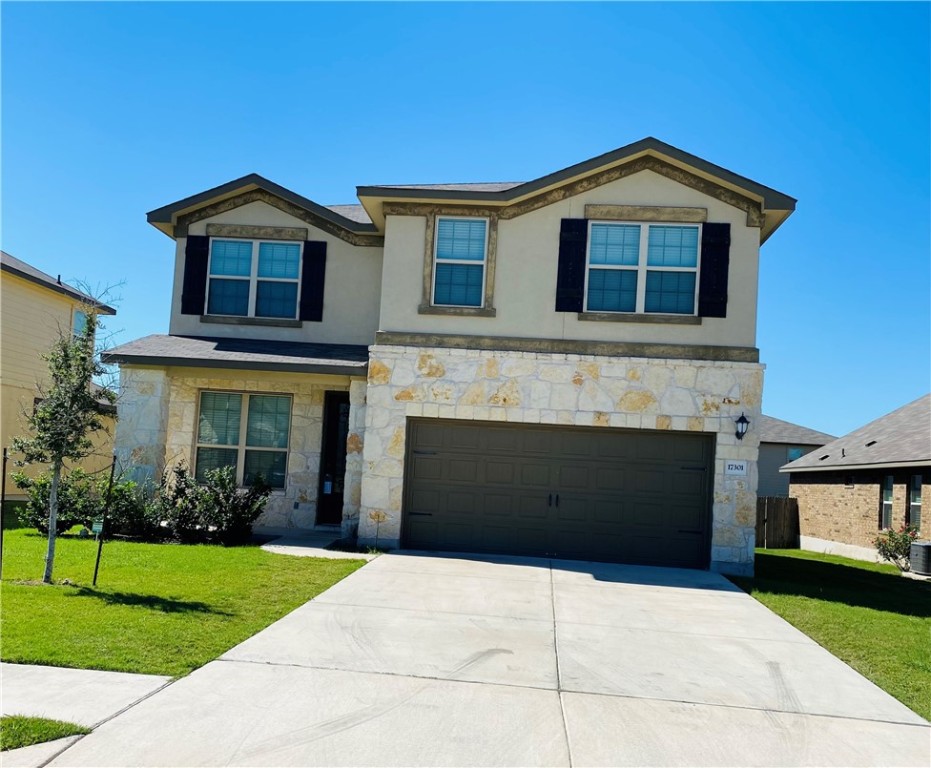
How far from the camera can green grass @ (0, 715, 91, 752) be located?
4480 mm

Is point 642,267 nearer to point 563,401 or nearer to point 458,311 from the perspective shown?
point 563,401

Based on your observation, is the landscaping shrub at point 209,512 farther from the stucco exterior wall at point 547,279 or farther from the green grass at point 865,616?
the green grass at point 865,616

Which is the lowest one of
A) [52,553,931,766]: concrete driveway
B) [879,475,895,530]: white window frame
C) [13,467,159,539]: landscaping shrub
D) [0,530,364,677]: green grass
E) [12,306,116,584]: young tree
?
[52,553,931,766]: concrete driveway

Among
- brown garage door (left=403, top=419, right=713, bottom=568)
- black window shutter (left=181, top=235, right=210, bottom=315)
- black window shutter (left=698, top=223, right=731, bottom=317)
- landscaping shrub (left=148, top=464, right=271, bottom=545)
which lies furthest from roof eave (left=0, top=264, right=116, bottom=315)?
black window shutter (left=698, top=223, right=731, bottom=317)

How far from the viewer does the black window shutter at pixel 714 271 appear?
1275cm

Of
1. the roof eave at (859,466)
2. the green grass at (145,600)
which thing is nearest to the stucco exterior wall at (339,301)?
the green grass at (145,600)

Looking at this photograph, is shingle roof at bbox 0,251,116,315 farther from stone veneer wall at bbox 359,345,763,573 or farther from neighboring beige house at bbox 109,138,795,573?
stone veneer wall at bbox 359,345,763,573

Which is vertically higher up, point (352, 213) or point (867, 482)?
point (352, 213)

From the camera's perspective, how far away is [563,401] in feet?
42.2

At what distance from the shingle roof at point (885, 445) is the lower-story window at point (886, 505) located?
73 centimetres

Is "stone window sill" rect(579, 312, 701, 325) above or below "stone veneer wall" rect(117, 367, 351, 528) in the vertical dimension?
above

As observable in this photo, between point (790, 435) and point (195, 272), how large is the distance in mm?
29453

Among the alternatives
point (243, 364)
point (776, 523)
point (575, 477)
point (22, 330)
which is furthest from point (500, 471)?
point (776, 523)

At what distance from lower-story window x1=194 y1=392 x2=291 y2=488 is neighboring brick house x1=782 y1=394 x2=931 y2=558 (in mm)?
13652
